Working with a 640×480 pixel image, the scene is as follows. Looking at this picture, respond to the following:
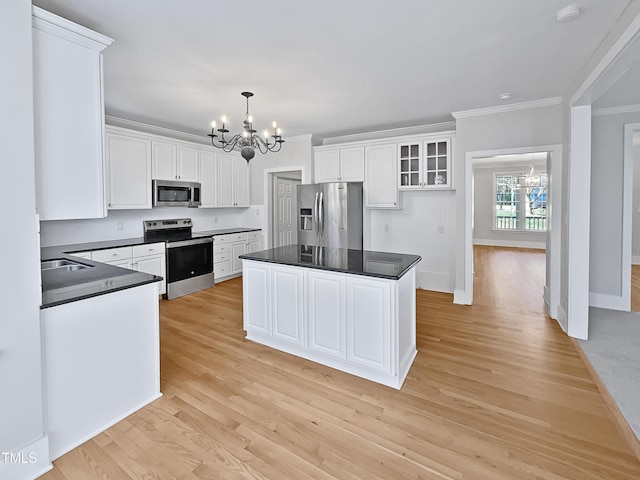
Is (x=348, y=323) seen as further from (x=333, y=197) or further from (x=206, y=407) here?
(x=333, y=197)

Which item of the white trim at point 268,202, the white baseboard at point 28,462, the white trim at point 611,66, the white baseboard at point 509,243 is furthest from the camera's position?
the white baseboard at point 509,243

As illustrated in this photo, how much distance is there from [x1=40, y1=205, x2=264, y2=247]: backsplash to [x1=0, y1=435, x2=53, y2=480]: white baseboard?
3126 mm

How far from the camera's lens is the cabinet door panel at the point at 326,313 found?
259cm

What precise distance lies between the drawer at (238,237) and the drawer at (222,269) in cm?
40

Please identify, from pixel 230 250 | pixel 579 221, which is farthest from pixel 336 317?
pixel 230 250

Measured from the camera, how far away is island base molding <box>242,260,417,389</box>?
2.38 meters

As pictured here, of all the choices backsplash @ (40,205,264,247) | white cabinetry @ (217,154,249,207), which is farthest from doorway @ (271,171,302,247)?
white cabinetry @ (217,154,249,207)

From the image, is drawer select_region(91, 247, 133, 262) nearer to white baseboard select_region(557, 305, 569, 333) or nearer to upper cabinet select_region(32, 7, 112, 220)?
upper cabinet select_region(32, 7, 112, 220)

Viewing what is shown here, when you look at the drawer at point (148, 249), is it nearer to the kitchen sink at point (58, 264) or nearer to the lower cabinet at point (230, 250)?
the lower cabinet at point (230, 250)

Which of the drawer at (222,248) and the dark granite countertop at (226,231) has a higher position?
the dark granite countertop at (226,231)

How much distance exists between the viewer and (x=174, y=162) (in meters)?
4.95

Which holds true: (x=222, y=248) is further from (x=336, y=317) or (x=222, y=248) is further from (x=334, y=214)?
(x=336, y=317)

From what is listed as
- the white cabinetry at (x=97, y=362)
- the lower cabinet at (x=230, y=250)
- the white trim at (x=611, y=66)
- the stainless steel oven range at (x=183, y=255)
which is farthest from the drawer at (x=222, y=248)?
the white trim at (x=611, y=66)

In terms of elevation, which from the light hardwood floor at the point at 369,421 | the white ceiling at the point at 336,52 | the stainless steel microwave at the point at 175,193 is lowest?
the light hardwood floor at the point at 369,421
